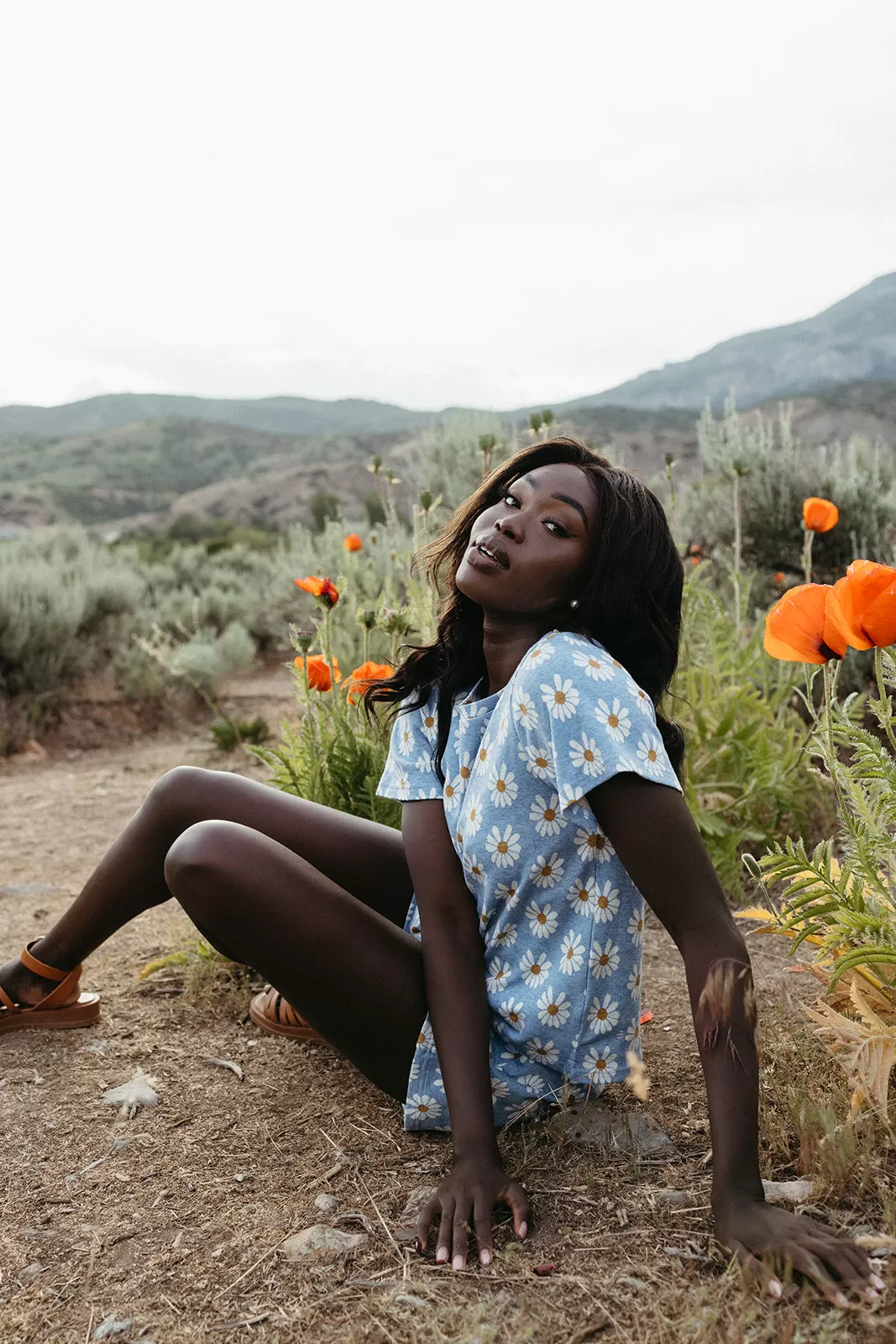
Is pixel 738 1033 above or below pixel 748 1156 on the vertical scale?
above

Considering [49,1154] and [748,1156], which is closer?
[748,1156]

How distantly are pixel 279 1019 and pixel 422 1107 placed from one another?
56cm

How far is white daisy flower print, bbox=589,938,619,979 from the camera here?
5.08 feet

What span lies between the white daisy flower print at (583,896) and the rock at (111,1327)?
0.77 metres

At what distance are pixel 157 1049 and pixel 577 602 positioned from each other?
127 cm

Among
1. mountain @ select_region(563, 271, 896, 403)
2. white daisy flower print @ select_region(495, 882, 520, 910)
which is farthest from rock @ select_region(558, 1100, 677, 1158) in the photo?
mountain @ select_region(563, 271, 896, 403)

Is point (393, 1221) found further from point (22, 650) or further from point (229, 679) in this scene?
point (229, 679)

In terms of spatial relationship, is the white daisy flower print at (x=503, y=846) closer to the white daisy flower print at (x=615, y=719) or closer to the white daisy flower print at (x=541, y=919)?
the white daisy flower print at (x=541, y=919)

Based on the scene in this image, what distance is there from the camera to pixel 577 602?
5.22 feet

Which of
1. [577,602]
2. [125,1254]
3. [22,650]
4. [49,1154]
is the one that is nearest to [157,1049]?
[49,1154]

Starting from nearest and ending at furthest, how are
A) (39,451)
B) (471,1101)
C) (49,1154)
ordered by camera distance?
(471,1101)
(49,1154)
(39,451)

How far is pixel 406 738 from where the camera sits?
178cm

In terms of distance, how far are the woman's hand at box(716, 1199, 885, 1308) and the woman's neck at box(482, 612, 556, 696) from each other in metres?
0.77

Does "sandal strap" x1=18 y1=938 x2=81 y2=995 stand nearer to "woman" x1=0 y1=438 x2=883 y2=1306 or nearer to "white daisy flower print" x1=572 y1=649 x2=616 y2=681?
"woman" x1=0 y1=438 x2=883 y2=1306
